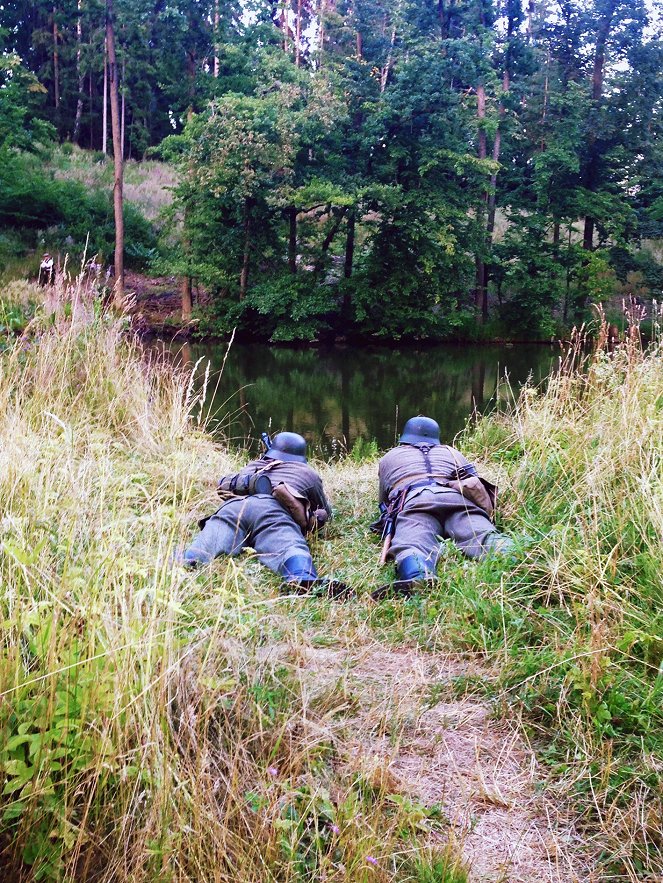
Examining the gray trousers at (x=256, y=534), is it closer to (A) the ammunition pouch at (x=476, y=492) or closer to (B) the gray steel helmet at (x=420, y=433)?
(A) the ammunition pouch at (x=476, y=492)

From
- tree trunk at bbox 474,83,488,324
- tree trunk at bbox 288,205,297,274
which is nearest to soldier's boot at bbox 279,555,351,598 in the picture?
tree trunk at bbox 288,205,297,274

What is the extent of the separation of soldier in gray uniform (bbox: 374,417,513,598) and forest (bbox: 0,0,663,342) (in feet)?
46.7

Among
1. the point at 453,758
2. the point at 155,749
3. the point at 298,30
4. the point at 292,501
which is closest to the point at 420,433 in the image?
the point at 292,501

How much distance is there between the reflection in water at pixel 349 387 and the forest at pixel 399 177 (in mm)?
1949

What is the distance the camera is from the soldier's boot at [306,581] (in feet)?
10.4

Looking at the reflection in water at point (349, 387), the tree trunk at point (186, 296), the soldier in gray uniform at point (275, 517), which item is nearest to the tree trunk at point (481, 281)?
the reflection in water at point (349, 387)

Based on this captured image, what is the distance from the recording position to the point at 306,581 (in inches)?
127

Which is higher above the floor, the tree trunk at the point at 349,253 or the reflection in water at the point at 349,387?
the tree trunk at the point at 349,253

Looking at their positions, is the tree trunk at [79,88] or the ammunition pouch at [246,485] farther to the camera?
the tree trunk at [79,88]

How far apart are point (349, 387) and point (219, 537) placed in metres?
9.48

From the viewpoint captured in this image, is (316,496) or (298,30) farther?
(298,30)

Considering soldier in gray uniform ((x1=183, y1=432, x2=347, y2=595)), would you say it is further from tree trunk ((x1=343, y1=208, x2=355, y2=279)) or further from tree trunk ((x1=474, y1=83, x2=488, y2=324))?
tree trunk ((x1=474, y1=83, x2=488, y2=324))

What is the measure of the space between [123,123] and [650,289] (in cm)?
2124

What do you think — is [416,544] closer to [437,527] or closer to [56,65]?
[437,527]
